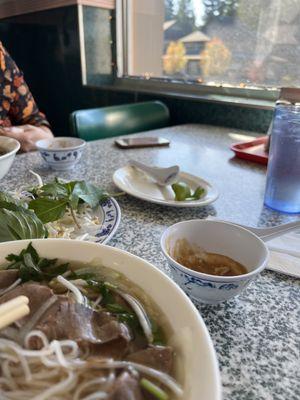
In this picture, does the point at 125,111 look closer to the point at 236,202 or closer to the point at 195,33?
the point at 195,33

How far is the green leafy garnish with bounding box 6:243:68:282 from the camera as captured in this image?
46 centimetres

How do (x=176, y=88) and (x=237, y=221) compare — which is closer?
(x=237, y=221)

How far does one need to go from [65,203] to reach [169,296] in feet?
1.39

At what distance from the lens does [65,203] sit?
0.76 m

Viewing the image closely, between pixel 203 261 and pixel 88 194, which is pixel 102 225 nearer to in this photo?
pixel 88 194

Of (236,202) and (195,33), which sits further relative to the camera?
(195,33)

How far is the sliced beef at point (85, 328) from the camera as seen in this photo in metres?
0.38

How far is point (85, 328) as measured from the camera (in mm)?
394

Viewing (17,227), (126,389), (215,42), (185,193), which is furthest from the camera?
(215,42)

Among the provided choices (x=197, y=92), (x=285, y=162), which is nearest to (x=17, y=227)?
(x=285, y=162)

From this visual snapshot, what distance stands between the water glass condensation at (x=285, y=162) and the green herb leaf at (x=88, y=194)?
0.47 meters

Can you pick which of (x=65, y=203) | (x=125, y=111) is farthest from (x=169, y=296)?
(x=125, y=111)

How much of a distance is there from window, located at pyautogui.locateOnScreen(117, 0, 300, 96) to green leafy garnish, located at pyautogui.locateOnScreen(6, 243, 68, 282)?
1948mm

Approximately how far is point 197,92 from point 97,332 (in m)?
2.22
